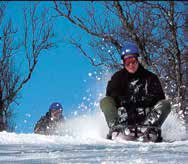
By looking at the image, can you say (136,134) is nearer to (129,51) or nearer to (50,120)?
(129,51)

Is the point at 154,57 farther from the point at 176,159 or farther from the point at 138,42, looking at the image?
the point at 176,159

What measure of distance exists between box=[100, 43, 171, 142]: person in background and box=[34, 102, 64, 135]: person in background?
4104 mm

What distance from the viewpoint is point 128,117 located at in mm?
6410

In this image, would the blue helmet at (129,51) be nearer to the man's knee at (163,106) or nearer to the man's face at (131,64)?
the man's face at (131,64)

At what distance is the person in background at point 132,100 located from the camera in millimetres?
6035

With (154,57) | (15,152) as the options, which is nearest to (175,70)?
(154,57)

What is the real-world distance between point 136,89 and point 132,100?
0.17m

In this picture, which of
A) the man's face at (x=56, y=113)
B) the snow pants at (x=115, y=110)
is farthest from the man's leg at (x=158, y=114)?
the man's face at (x=56, y=113)

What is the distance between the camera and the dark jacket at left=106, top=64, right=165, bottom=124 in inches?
254

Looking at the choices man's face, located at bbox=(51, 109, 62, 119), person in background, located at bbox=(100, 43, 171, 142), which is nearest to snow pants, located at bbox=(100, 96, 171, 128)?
person in background, located at bbox=(100, 43, 171, 142)

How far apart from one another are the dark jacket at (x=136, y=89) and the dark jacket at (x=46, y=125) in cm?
409

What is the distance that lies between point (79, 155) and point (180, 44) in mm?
11866

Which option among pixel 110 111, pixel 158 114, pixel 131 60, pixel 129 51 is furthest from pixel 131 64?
pixel 158 114

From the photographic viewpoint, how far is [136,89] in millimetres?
6543
